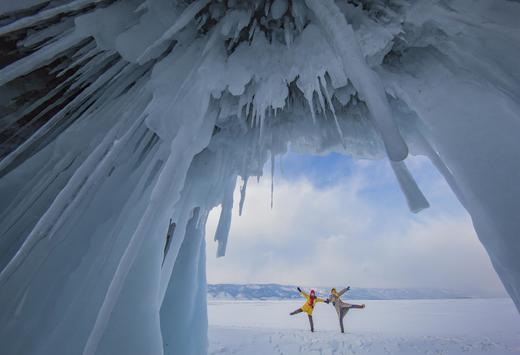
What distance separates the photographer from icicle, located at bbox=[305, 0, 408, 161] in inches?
35.9

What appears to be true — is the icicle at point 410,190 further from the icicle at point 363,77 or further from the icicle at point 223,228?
the icicle at point 223,228

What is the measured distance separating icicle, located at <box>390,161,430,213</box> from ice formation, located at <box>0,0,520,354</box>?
0.24m

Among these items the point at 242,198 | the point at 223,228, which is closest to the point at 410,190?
the point at 242,198

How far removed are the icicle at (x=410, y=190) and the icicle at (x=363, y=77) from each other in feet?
4.53

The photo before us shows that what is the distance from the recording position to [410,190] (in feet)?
7.07

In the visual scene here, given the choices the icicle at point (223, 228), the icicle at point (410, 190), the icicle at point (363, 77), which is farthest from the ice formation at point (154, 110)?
the icicle at point (223, 228)

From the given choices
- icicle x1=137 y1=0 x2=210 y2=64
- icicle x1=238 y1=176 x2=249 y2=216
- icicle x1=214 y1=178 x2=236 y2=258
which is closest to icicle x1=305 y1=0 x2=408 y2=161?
icicle x1=137 y1=0 x2=210 y2=64

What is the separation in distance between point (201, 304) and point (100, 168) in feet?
8.94

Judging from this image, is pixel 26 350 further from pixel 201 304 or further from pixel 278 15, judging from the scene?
pixel 201 304

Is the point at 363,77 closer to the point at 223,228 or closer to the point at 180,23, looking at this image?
the point at 180,23

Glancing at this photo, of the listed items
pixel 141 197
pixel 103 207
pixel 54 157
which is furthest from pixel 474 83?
pixel 54 157

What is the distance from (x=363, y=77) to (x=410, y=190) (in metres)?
1.49

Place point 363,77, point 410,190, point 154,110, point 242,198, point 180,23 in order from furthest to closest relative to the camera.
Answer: point 242,198, point 410,190, point 154,110, point 180,23, point 363,77

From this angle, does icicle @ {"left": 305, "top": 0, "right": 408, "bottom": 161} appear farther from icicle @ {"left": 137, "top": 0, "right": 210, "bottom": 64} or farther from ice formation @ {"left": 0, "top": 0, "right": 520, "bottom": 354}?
icicle @ {"left": 137, "top": 0, "right": 210, "bottom": 64}
